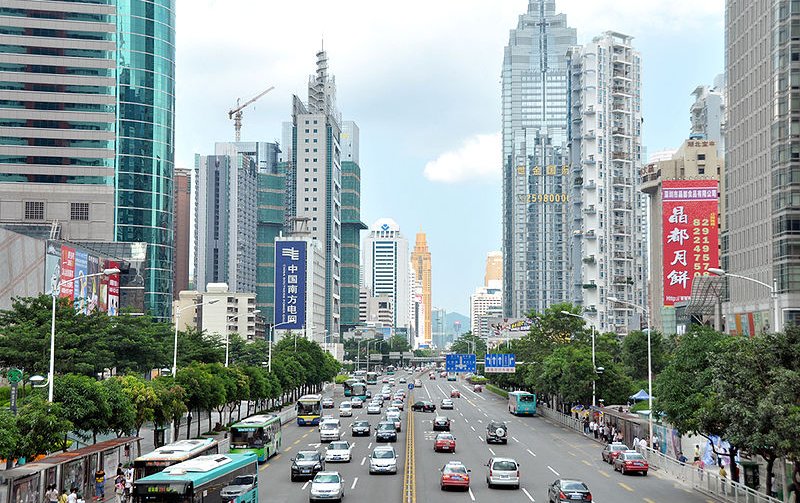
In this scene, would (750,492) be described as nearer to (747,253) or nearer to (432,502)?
(432,502)

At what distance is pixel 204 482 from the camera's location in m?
29.9

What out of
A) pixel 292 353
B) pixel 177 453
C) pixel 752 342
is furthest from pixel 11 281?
pixel 752 342

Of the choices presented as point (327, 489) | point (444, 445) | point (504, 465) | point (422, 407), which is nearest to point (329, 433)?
point (444, 445)

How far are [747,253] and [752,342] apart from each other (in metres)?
53.5

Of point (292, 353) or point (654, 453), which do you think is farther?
point (292, 353)

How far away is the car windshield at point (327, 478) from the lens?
124 ft

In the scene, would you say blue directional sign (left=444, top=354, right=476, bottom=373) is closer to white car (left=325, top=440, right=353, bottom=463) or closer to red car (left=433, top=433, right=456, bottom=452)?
red car (left=433, top=433, right=456, bottom=452)

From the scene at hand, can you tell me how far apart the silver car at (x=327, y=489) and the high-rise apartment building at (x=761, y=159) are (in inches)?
1882

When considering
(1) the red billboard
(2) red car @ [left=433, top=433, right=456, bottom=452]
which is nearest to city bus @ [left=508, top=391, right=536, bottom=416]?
(1) the red billboard

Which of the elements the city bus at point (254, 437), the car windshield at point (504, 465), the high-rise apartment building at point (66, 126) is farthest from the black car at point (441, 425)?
the high-rise apartment building at point (66, 126)

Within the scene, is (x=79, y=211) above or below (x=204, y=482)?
above

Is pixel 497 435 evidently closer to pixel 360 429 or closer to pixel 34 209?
pixel 360 429

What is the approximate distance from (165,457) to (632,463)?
26.6 metres

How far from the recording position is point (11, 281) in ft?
273
